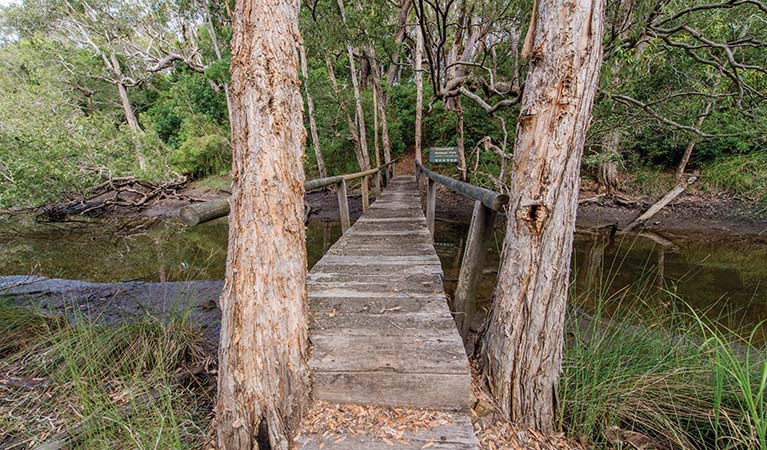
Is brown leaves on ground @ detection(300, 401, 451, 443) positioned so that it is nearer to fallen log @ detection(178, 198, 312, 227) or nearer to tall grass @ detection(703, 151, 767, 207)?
fallen log @ detection(178, 198, 312, 227)

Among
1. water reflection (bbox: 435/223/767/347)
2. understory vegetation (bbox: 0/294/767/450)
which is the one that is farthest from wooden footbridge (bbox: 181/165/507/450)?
water reflection (bbox: 435/223/767/347)

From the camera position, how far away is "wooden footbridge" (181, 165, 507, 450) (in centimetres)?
108

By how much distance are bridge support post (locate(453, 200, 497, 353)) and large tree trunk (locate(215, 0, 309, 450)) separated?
115 centimetres

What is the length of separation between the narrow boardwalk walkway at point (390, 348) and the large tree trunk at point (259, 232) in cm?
20

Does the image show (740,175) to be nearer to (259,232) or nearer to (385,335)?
(385,335)

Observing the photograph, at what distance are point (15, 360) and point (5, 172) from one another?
10388mm

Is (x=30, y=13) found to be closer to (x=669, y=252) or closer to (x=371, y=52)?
(x=371, y=52)

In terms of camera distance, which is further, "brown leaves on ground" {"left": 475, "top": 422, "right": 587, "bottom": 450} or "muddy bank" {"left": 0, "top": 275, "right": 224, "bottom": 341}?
"muddy bank" {"left": 0, "top": 275, "right": 224, "bottom": 341}

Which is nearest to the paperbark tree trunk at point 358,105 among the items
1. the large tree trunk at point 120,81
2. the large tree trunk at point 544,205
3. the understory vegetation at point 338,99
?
the understory vegetation at point 338,99

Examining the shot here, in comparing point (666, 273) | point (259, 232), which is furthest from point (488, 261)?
point (259, 232)

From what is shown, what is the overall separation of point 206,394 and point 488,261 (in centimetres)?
439

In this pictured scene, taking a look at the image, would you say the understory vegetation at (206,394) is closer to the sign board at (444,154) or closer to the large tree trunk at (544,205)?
the large tree trunk at (544,205)

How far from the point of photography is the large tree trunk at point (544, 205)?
1159 mm

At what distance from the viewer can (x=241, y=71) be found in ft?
3.27
